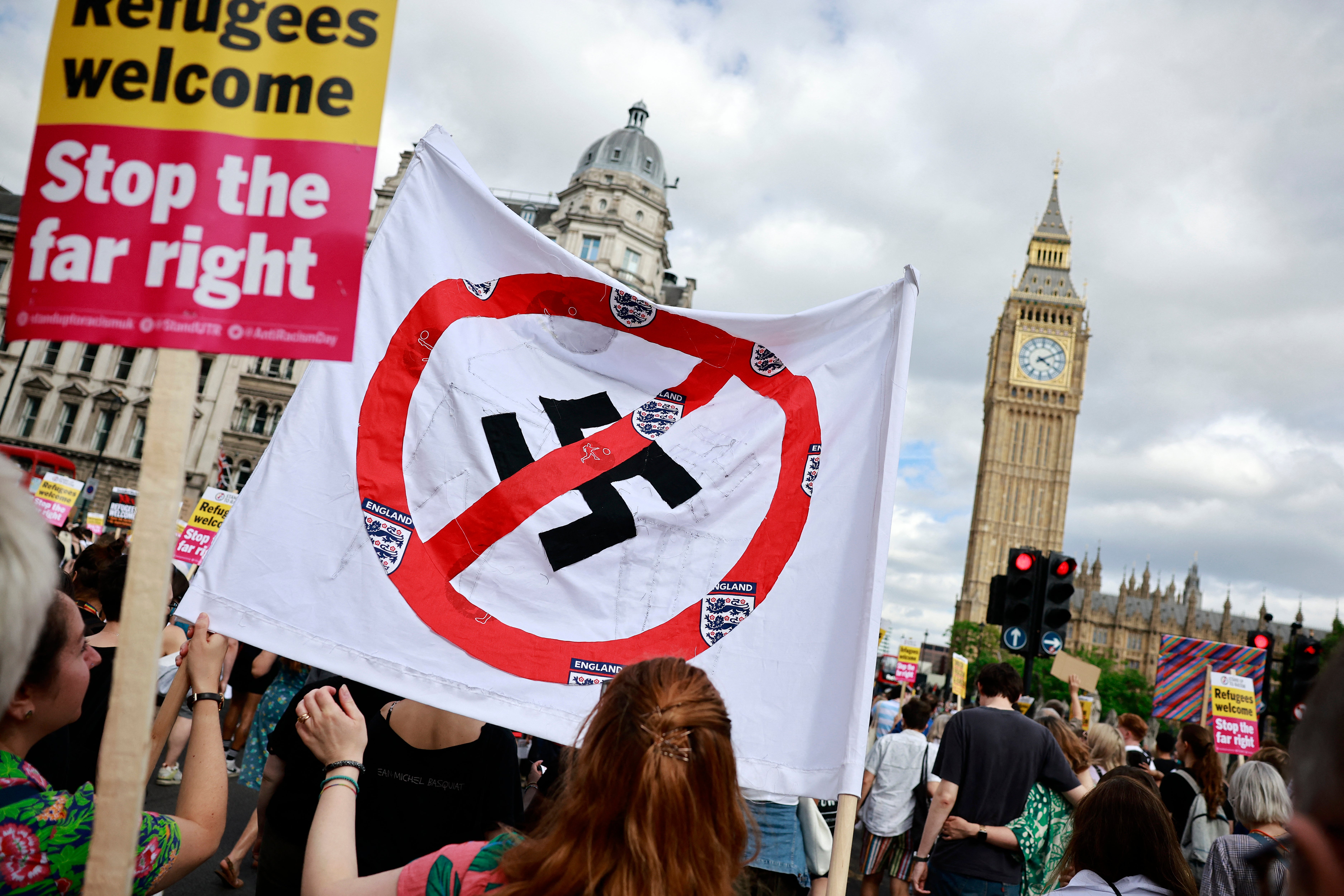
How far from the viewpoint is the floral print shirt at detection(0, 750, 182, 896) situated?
1572mm

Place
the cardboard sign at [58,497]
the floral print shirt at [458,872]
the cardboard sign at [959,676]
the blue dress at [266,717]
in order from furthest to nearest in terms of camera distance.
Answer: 1. the cardboard sign at [58,497]
2. the cardboard sign at [959,676]
3. the blue dress at [266,717]
4. the floral print shirt at [458,872]

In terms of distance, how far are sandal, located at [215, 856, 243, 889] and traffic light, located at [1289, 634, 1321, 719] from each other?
1390cm

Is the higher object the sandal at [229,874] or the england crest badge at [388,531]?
the england crest badge at [388,531]

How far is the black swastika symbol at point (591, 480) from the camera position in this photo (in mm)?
3166

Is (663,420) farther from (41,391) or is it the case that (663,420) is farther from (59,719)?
(41,391)

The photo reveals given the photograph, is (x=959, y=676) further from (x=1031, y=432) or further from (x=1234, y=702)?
(x=1031, y=432)

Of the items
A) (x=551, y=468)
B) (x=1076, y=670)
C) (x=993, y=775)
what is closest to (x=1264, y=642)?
(x=1076, y=670)

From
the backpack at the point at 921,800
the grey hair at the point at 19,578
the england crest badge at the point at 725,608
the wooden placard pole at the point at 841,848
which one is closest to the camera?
the grey hair at the point at 19,578

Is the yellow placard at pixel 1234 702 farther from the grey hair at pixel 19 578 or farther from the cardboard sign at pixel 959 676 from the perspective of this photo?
the grey hair at pixel 19 578

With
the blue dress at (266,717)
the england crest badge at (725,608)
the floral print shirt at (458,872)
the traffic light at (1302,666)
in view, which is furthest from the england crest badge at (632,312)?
the traffic light at (1302,666)

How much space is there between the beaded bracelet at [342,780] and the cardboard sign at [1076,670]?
9.22m

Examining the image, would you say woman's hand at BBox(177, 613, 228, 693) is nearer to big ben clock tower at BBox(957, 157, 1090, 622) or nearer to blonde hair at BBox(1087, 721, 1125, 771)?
blonde hair at BBox(1087, 721, 1125, 771)

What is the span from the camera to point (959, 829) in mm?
4613

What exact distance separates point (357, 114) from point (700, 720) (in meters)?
1.40
